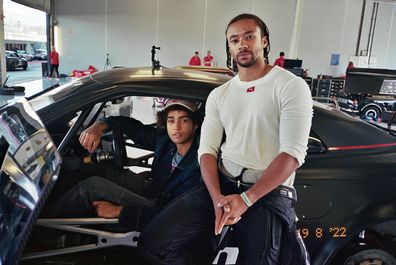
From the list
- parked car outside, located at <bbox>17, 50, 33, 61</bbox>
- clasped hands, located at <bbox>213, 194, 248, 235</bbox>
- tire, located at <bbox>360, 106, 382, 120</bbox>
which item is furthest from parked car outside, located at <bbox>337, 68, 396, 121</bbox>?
parked car outside, located at <bbox>17, 50, 33, 61</bbox>

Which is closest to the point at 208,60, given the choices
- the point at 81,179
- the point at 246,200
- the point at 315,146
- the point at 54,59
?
the point at 54,59

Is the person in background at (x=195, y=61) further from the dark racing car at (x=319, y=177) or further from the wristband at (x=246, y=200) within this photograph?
the wristband at (x=246, y=200)

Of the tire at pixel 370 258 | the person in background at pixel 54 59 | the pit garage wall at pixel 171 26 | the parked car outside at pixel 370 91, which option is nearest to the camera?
the tire at pixel 370 258

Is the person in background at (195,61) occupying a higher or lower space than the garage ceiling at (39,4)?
lower

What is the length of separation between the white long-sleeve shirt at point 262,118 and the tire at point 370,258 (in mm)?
737

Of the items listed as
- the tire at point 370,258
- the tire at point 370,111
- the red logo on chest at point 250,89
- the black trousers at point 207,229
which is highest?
the red logo on chest at point 250,89

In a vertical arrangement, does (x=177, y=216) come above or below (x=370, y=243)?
above

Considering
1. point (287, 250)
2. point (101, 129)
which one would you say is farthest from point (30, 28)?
point (287, 250)

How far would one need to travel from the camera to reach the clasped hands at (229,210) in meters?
1.49

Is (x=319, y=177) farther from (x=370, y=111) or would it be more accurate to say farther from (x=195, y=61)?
(x=195, y=61)

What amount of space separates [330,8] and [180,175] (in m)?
19.0

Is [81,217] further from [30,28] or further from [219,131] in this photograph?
[30,28]

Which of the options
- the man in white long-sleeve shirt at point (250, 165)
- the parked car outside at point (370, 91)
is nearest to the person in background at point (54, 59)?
the parked car outside at point (370, 91)

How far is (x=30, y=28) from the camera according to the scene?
17.5 meters
